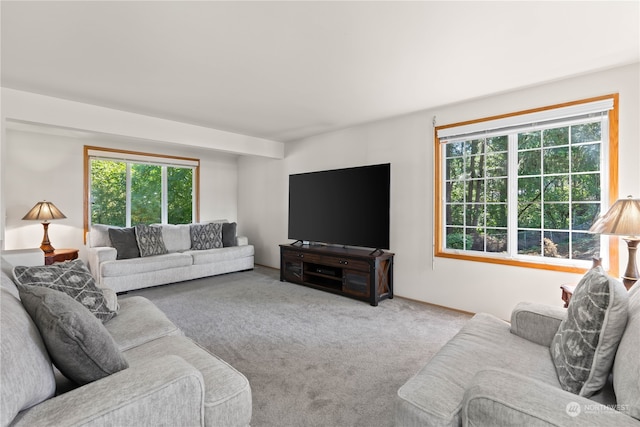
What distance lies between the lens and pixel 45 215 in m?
4.17

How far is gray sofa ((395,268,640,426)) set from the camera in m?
0.92

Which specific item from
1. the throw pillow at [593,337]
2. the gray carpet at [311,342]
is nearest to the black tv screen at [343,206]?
the gray carpet at [311,342]

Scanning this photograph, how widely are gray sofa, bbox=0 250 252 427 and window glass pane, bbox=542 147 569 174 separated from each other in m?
3.23

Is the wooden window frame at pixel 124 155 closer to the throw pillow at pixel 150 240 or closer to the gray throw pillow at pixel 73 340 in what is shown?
the throw pillow at pixel 150 240

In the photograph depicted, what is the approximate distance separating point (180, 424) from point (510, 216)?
331cm

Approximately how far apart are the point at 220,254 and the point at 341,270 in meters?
2.15

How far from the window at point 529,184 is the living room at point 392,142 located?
0.10 meters

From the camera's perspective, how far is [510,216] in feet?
10.5

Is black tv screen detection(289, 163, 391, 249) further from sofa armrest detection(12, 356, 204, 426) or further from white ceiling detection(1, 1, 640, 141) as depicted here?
sofa armrest detection(12, 356, 204, 426)

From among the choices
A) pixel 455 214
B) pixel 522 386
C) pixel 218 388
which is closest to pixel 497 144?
pixel 455 214

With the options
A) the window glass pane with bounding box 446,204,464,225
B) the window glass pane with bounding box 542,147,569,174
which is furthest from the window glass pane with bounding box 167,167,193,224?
the window glass pane with bounding box 542,147,569,174

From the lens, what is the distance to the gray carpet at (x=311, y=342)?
1795 millimetres

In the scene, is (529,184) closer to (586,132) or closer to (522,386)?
(586,132)

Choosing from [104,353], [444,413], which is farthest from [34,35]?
[444,413]
